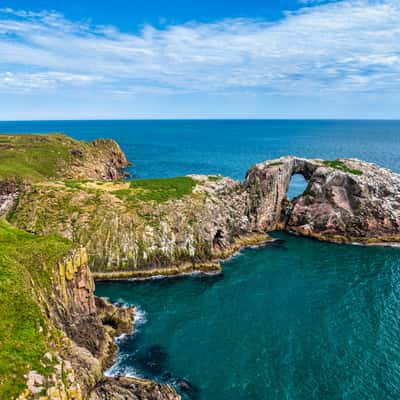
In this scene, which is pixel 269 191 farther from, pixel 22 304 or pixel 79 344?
pixel 22 304

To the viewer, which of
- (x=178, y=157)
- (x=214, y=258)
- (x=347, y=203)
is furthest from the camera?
(x=178, y=157)

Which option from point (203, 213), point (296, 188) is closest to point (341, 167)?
point (296, 188)

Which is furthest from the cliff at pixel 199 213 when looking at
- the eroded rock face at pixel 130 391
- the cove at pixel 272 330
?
the eroded rock face at pixel 130 391

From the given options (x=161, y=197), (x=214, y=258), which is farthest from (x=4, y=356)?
(x=161, y=197)

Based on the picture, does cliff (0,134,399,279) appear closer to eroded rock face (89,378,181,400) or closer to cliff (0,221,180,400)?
cliff (0,221,180,400)

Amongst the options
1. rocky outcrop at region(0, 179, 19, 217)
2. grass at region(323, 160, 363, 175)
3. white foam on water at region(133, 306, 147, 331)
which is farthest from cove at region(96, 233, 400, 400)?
rocky outcrop at region(0, 179, 19, 217)

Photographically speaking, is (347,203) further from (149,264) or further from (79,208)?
(79,208)
